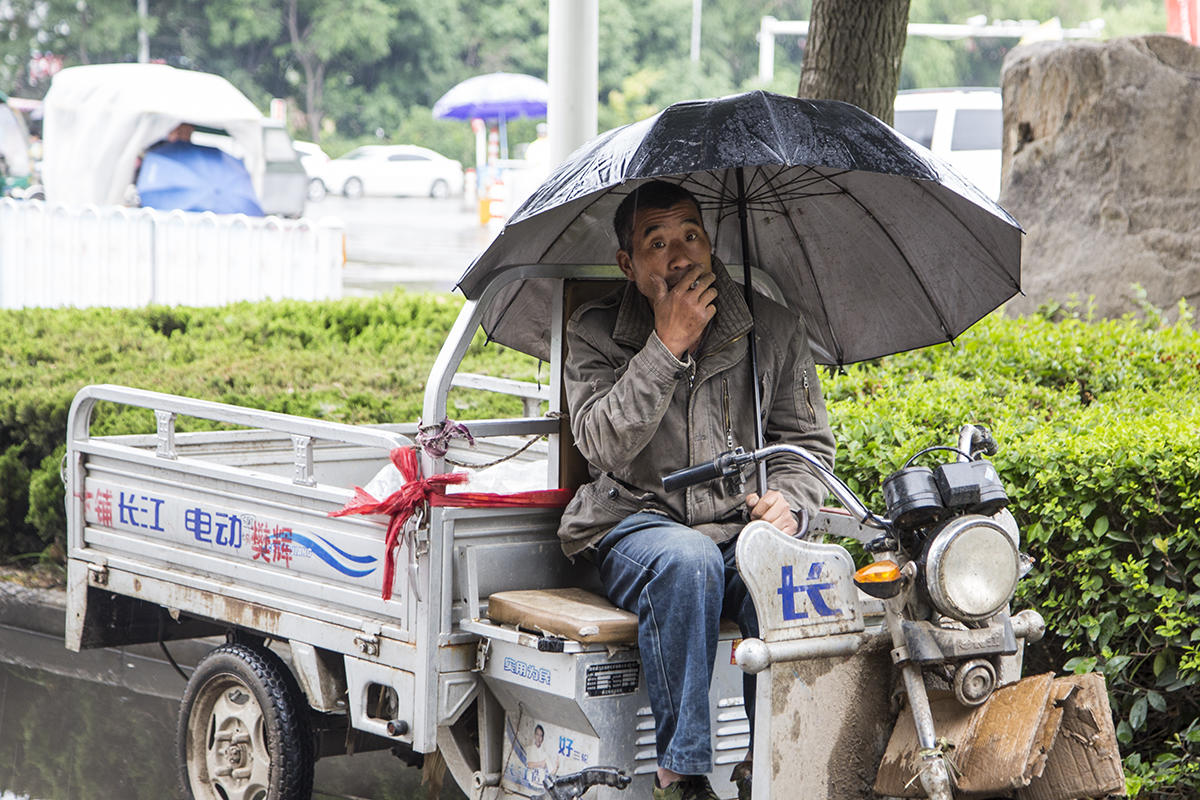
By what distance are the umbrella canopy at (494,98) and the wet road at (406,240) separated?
2607 millimetres

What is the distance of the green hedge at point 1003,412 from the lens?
3.75 metres

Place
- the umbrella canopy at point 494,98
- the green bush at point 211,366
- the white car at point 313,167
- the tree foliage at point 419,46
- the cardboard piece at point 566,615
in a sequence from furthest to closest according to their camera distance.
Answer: the tree foliage at point 419,46, the white car at point 313,167, the umbrella canopy at point 494,98, the green bush at point 211,366, the cardboard piece at point 566,615

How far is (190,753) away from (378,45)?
43985 mm

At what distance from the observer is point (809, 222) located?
3.89 m

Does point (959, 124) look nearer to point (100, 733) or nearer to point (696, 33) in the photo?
point (100, 733)

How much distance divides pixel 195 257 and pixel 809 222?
9.58 meters

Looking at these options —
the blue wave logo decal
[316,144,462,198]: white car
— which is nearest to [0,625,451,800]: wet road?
the blue wave logo decal

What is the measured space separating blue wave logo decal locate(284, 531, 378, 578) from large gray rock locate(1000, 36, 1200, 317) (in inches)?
197

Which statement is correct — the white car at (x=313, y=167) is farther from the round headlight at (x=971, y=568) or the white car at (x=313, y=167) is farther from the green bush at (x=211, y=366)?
the round headlight at (x=971, y=568)

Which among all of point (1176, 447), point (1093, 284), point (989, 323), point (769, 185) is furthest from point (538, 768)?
point (1093, 284)

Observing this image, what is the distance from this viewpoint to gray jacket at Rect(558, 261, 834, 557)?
11.1 feet

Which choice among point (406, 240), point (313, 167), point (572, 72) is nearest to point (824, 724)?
point (572, 72)

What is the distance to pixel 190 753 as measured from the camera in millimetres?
4184

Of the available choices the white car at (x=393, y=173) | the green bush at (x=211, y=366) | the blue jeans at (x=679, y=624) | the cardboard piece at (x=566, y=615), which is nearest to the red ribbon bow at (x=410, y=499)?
the cardboard piece at (x=566, y=615)
